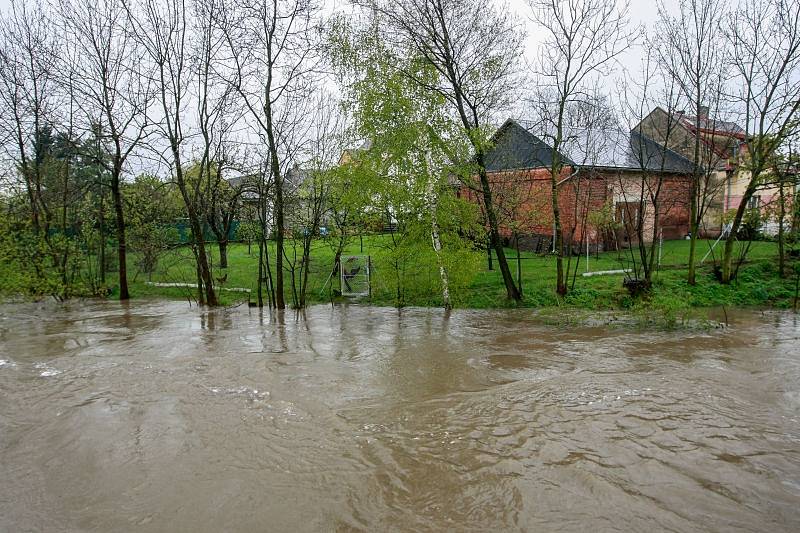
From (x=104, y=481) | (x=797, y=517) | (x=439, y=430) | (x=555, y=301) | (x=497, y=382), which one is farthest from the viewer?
(x=555, y=301)

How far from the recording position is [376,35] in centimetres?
1327

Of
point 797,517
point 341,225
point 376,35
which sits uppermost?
point 376,35

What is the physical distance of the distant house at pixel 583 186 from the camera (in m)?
14.4

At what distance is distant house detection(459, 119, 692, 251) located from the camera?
14.4 meters

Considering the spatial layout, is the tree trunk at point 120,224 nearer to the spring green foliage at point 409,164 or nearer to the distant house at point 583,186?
the spring green foliage at point 409,164

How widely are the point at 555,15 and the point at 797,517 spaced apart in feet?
38.4

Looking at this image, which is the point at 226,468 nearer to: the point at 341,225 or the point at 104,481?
the point at 104,481

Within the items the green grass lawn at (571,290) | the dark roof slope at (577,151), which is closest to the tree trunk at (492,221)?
the green grass lawn at (571,290)

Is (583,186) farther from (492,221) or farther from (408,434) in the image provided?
(408,434)

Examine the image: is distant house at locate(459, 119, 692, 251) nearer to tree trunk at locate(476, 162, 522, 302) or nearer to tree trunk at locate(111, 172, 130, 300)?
tree trunk at locate(476, 162, 522, 302)

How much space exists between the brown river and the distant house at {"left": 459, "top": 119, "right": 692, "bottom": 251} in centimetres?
502

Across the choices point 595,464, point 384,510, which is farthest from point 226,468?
point 595,464

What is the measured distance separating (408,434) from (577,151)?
60.3ft

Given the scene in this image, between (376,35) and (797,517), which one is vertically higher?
(376,35)
